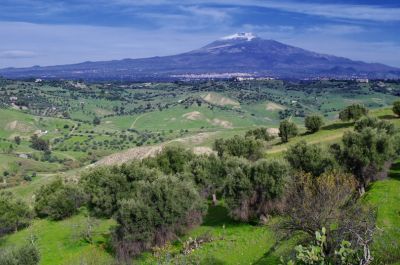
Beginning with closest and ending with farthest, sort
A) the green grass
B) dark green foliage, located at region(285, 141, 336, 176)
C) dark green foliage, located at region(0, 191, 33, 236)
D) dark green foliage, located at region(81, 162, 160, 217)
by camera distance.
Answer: the green grass
dark green foliage, located at region(285, 141, 336, 176)
dark green foliage, located at region(81, 162, 160, 217)
dark green foliage, located at region(0, 191, 33, 236)

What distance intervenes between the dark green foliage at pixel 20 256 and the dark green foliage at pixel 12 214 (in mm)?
23298

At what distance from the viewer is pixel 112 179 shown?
2427 inches

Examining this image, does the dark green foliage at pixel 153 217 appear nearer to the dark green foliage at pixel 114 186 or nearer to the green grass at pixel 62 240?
the green grass at pixel 62 240

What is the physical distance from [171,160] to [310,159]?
23.4m

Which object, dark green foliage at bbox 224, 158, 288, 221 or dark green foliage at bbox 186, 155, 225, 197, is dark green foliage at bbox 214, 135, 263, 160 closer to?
dark green foliage at bbox 186, 155, 225, 197

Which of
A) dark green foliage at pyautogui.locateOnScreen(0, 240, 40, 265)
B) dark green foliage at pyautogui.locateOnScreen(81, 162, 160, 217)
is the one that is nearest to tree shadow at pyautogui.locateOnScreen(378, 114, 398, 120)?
dark green foliage at pyautogui.locateOnScreen(81, 162, 160, 217)

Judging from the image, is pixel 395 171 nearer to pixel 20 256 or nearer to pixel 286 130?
pixel 286 130

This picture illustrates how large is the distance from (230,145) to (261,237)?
1112 inches

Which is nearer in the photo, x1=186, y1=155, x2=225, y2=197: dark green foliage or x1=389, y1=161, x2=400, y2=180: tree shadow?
x1=389, y1=161, x2=400, y2=180: tree shadow

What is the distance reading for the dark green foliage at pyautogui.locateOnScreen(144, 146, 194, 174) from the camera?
2699 inches

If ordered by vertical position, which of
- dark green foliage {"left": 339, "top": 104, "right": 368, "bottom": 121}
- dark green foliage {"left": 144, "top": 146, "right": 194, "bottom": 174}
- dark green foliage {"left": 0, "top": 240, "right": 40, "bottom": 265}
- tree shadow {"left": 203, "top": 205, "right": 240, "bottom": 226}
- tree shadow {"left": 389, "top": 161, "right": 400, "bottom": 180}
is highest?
dark green foliage {"left": 339, "top": 104, "right": 368, "bottom": 121}

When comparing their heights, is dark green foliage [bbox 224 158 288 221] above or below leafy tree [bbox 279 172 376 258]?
below

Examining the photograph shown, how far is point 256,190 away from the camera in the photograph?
49188 mm

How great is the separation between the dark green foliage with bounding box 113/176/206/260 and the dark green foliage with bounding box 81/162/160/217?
38.4 feet
